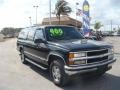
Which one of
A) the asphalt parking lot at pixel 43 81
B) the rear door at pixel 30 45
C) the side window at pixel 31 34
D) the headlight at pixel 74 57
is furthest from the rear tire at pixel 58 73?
the side window at pixel 31 34

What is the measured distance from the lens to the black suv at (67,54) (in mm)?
6742

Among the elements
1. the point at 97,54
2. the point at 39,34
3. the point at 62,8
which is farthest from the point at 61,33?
the point at 62,8

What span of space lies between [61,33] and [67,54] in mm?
2042

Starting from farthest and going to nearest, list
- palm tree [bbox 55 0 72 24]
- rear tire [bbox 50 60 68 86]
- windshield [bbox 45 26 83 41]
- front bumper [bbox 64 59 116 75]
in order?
palm tree [bbox 55 0 72 24] → windshield [bbox 45 26 83 41] → rear tire [bbox 50 60 68 86] → front bumper [bbox 64 59 116 75]

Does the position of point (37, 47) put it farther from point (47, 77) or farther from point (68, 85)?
point (68, 85)

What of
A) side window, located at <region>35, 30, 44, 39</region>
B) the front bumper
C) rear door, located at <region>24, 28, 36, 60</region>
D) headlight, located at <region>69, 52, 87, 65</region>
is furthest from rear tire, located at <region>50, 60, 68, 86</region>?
rear door, located at <region>24, 28, 36, 60</region>

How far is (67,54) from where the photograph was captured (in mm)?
6738

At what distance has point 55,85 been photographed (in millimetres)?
7531

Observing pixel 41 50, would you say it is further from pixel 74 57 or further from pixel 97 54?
pixel 97 54

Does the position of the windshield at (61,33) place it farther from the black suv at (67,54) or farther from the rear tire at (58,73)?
the rear tire at (58,73)

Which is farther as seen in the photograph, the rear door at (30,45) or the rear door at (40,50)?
the rear door at (30,45)

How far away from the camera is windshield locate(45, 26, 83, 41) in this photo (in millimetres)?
8375

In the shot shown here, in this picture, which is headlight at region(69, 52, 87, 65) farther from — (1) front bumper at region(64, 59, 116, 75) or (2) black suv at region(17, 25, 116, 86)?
(1) front bumper at region(64, 59, 116, 75)

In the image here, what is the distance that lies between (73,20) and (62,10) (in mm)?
14640
